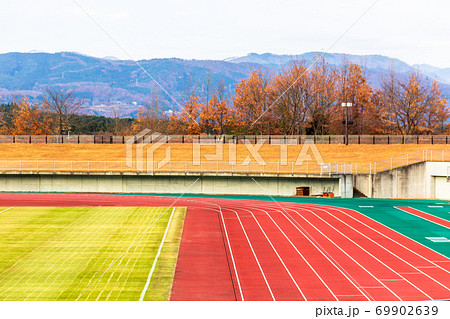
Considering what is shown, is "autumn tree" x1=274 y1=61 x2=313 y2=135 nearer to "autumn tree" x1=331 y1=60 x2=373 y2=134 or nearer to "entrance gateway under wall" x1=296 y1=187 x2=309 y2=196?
"autumn tree" x1=331 y1=60 x2=373 y2=134

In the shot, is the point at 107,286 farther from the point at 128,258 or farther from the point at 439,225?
the point at 439,225

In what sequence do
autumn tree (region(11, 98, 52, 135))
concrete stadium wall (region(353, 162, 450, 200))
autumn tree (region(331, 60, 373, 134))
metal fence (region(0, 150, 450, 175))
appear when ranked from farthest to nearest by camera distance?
autumn tree (region(11, 98, 52, 135)) < autumn tree (region(331, 60, 373, 134)) < metal fence (region(0, 150, 450, 175)) < concrete stadium wall (region(353, 162, 450, 200))

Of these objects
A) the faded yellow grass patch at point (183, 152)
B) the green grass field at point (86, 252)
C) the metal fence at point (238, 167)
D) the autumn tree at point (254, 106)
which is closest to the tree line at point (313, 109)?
the autumn tree at point (254, 106)

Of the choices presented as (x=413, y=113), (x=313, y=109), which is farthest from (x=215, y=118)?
(x=413, y=113)

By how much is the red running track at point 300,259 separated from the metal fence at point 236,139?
27.0 m

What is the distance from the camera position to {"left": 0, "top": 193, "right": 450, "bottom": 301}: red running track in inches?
741

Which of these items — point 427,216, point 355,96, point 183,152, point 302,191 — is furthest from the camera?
point 355,96

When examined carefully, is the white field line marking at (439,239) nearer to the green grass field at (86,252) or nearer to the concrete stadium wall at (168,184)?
the green grass field at (86,252)

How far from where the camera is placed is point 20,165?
47906mm

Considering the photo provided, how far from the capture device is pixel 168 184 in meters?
47.0

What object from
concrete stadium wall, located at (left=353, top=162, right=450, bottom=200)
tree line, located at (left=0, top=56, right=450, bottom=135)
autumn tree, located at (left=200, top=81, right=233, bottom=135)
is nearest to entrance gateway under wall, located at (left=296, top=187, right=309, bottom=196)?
concrete stadium wall, located at (left=353, top=162, right=450, bottom=200)

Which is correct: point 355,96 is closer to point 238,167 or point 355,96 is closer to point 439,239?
point 238,167

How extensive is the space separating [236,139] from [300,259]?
42.6 metres

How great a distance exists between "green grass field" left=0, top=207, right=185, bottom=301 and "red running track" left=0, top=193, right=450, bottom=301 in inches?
55.5
